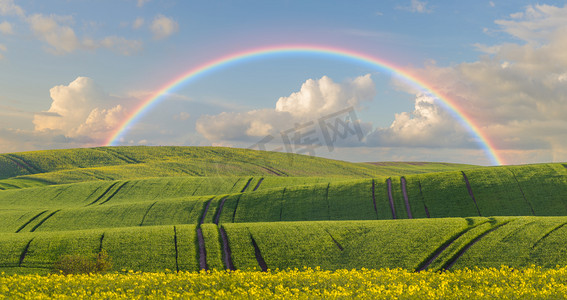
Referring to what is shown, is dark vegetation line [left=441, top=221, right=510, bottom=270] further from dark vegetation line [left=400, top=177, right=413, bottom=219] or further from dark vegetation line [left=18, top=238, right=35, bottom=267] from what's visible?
dark vegetation line [left=18, top=238, right=35, bottom=267]

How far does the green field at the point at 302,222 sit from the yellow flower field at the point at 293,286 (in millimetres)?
13004

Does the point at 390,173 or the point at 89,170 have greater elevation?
the point at 89,170

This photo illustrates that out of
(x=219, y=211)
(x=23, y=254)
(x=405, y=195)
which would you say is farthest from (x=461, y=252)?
(x=23, y=254)

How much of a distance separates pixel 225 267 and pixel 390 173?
14705 centimetres

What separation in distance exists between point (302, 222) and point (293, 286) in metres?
25.9

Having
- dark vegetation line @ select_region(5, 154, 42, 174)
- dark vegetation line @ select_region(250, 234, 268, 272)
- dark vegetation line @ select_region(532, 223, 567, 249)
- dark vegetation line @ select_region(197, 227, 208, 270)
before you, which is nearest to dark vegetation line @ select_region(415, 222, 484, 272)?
dark vegetation line @ select_region(532, 223, 567, 249)

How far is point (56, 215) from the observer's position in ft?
216

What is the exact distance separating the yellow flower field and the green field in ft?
42.7

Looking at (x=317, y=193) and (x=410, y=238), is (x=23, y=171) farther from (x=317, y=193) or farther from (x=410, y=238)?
(x=410, y=238)

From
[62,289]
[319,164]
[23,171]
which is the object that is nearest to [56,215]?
[62,289]

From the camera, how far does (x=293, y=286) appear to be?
21.1m

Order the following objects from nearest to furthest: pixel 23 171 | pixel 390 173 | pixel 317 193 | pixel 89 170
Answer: pixel 317 193 → pixel 89 170 → pixel 23 171 → pixel 390 173

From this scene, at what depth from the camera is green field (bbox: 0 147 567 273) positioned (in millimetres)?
36406

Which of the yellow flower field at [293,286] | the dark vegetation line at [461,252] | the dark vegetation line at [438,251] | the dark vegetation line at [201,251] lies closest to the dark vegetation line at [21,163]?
the dark vegetation line at [201,251]
